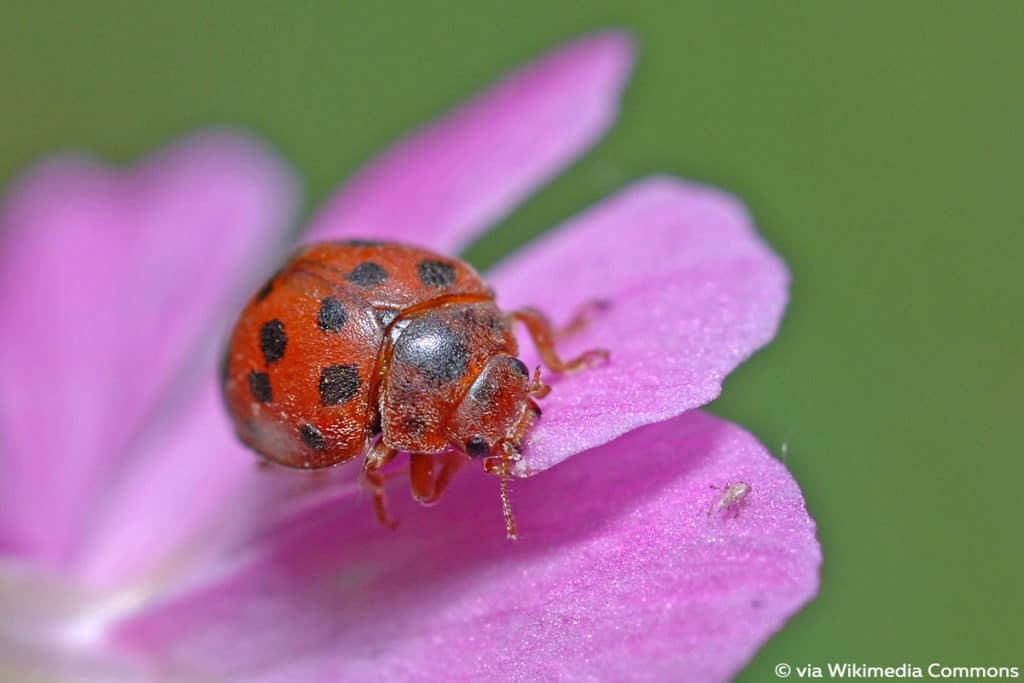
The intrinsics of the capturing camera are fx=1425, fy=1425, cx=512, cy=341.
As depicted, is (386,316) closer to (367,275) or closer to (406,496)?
(367,275)

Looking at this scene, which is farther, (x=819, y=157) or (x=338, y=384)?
(x=819, y=157)

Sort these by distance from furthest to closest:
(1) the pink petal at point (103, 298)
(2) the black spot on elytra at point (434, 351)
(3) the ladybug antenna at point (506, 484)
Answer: (1) the pink petal at point (103, 298), (2) the black spot on elytra at point (434, 351), (3) the ladybug antenna at point (506, 484)

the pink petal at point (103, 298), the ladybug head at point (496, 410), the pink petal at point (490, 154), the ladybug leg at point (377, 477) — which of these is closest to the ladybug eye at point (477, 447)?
the ladybug head at point (496, 410)

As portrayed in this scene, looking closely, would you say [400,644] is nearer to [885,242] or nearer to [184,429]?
[184,429]

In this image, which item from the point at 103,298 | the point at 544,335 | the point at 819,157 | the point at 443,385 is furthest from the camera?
the point at 819,157

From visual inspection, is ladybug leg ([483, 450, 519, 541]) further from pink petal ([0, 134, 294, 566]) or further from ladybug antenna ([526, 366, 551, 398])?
pink petal ([0, 134, 294, 566])

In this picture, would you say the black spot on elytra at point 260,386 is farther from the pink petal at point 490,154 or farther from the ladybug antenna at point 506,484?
the pink petal at point 490,154

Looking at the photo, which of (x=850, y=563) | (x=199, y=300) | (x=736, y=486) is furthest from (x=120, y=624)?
(x=850, y=563)

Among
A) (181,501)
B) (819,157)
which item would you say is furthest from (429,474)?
(819,157)
